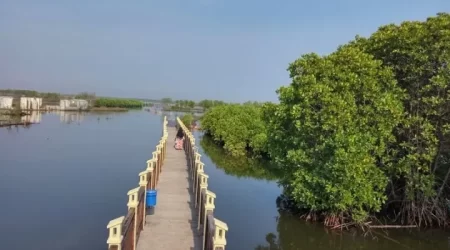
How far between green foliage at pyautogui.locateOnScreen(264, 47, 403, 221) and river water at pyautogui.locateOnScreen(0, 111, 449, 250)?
1421 millimetres

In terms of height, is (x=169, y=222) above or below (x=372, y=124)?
below

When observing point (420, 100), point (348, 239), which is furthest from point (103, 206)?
→ point (420, 100)

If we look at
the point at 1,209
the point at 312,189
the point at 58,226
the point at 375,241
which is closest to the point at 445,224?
the point at 375,241

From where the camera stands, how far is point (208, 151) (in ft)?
118

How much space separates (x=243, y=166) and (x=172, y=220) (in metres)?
19.4

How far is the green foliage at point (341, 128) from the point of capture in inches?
496

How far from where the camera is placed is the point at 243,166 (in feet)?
94.7

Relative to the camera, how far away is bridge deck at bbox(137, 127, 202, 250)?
8.02 metres

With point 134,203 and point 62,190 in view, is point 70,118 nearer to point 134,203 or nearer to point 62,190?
point 62,190

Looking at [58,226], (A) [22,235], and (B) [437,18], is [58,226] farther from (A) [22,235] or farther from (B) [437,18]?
(B) [437,18]

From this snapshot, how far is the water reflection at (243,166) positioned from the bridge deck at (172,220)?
37.4ft

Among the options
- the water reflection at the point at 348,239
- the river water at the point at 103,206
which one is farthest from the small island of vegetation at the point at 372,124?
the river water at the point at 103,206

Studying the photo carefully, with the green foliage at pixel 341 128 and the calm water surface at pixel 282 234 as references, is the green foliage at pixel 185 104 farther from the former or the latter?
the green foliage at pixel 341 128

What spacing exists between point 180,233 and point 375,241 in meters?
7.97
